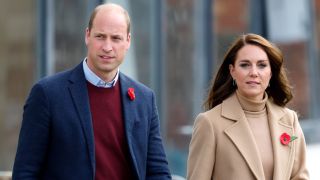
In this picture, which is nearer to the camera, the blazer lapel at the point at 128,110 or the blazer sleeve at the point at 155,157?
the blazer lapel at the point at 128,110

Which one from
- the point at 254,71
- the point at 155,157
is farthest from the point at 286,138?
the point at 155,157

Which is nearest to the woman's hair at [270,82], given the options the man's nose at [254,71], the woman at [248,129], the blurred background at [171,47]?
the woman at [248,129]

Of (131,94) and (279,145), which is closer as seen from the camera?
(131,94)

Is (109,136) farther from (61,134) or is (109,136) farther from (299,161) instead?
(299,161)

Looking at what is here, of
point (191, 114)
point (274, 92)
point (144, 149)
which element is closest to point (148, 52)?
point (191, 114)

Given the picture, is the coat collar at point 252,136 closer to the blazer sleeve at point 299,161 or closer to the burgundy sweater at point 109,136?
the blazer sleeve at point 299,161

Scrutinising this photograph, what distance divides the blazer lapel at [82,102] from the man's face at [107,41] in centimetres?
9

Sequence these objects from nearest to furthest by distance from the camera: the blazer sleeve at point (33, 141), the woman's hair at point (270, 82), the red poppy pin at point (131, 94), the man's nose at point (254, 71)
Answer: the blazer sleeve at point (33, 141), the red poppy pin at point (131, 94), the man's nose at point (254, 71), the woman's hair at point (270, 82)

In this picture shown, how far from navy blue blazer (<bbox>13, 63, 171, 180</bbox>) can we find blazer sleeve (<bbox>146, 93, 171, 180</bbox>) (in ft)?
0.29

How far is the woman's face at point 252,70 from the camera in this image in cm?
390

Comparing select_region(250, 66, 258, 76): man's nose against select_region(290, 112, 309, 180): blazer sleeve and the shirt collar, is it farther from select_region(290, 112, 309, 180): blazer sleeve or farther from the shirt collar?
the shirt collar

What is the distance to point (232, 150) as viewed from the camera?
3949 millimetres

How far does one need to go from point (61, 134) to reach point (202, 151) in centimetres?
89

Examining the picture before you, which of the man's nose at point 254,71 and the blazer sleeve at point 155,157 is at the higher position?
the man's nose at point 254,71
